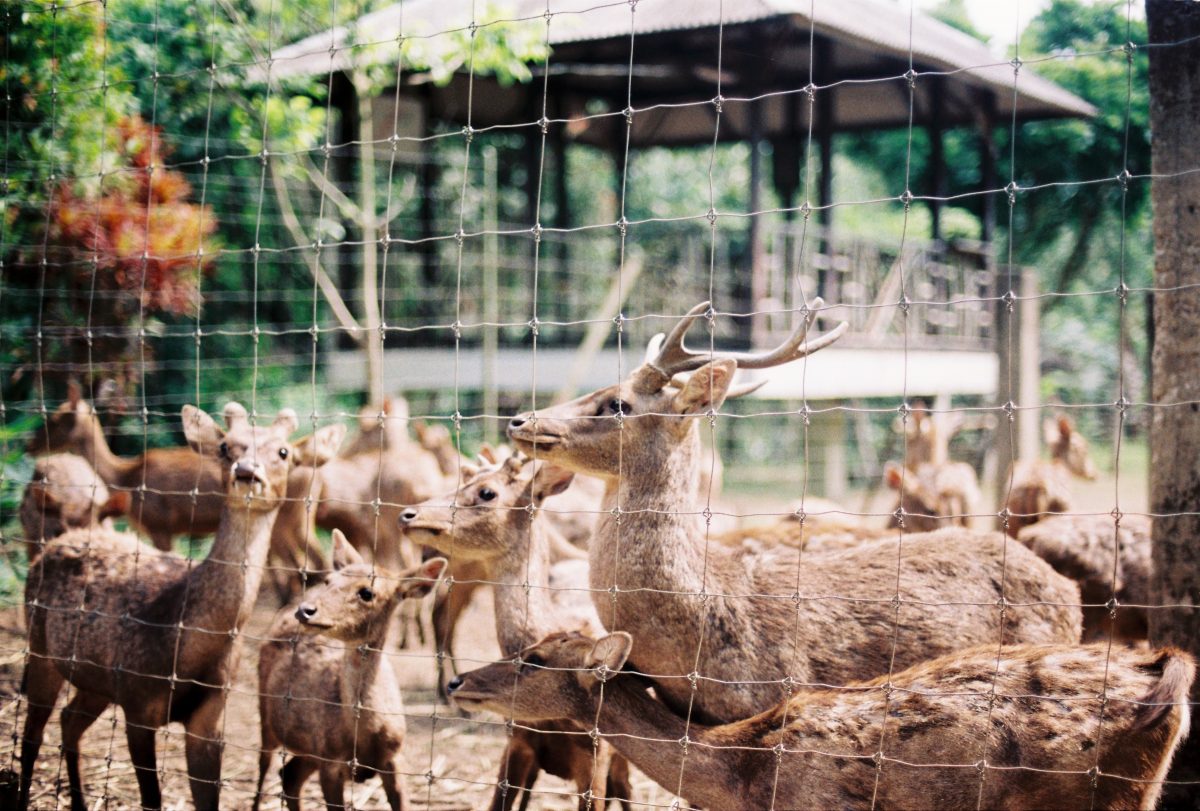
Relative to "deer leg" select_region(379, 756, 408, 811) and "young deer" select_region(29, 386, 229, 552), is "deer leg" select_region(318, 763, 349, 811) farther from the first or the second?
"young deer" select_region(29, 386, 229, 552)

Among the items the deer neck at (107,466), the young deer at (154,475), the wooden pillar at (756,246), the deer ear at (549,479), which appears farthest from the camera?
the wooden pillar at (756,246)

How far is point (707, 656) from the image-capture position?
4.26m

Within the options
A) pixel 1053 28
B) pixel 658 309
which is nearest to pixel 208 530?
pixel 658 309

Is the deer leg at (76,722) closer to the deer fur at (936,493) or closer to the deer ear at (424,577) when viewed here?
the deer ear at (424,577)

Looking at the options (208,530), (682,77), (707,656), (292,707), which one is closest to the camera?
(707,656)

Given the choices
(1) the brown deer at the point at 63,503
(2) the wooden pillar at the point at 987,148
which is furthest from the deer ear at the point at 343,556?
(2) the wooden pillar at the point at 987,148

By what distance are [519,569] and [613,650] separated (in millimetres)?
966

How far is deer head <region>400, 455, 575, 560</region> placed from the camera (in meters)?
4.75

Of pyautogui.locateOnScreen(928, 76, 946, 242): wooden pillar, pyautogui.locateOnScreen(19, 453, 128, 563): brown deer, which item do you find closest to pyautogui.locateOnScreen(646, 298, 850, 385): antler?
pyautogui.locateOnScreen(19, 453, 128, 563): brown deer

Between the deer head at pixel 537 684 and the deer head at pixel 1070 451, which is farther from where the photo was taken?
the deer head at pixel 1070 451

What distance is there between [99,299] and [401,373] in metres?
4.34

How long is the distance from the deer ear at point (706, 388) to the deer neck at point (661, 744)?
41.1 inches

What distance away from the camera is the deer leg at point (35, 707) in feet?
16.5

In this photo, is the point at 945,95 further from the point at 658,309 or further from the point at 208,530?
the point at 208,530
